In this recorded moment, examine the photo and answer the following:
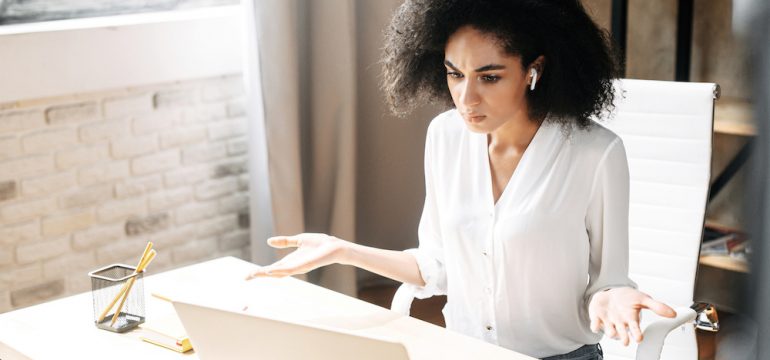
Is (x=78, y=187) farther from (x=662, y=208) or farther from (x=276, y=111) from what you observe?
(x=662, y=208)

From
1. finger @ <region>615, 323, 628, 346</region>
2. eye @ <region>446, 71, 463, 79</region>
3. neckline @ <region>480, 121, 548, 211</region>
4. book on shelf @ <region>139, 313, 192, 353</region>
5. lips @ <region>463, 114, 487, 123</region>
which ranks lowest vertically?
book on shelf @ <region>139, 313, 192, 353</region>

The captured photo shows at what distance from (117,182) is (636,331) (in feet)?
6.49

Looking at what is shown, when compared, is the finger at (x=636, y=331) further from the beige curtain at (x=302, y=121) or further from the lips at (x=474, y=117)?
the beige curtain at (x=302, y=121)

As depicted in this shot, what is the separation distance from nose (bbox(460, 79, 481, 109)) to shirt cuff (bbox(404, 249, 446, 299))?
351mm

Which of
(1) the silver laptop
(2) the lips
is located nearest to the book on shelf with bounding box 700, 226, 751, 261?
(2) the lips

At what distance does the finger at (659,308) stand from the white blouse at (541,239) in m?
0.24

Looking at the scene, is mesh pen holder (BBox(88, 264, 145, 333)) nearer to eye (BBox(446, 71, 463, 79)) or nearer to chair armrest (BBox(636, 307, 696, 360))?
eye (BBox(446, 71, 463, 79))

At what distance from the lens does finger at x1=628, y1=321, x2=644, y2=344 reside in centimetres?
125

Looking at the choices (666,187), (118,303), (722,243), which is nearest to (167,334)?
(118,303)

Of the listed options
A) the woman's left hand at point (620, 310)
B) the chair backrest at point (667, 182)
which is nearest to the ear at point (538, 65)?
the chair backrest at point (667, 182)

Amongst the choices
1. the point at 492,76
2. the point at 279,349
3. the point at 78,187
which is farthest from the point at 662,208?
the point at 78,187

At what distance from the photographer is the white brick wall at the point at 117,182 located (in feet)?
8.53

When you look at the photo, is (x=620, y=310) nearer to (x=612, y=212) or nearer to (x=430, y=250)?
(x=612, y=212)

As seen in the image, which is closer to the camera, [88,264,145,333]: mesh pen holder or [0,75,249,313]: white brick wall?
[88,264,145,333]: mesh pen holder
